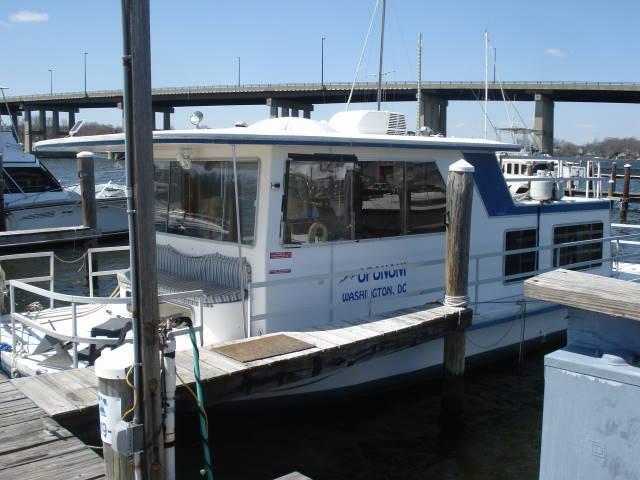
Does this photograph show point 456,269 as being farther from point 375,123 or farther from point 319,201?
point 375,123

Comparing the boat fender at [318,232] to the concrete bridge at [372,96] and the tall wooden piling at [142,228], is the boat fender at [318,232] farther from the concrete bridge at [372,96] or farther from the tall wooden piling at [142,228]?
the concrete bridge at [372,96]

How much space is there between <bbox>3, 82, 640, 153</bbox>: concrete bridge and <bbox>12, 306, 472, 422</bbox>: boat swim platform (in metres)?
40.7

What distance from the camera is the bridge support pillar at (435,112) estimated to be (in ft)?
167

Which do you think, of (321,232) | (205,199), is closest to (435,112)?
(205,199)

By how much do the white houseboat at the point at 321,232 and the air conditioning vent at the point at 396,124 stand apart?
1 centimetres

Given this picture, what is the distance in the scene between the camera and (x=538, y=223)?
9.70 m

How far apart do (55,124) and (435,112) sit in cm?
4741

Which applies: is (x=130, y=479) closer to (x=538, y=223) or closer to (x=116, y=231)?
(x=538, y=223)

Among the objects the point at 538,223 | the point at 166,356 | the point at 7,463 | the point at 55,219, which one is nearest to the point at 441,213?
the point at 538,223

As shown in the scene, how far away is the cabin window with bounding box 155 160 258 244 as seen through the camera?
713 centimetres

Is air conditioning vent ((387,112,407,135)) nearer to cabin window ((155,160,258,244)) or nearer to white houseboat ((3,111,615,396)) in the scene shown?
white houseboat ((3,111,615,396))

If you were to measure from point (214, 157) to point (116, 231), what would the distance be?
61.0 feet

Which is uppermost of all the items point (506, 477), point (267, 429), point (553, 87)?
point (553, 87)

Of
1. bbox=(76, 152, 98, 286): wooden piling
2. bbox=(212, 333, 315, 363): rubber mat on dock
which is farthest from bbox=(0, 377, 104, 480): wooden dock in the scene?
bbox=(76, 152, 98, 286): wooden piling
